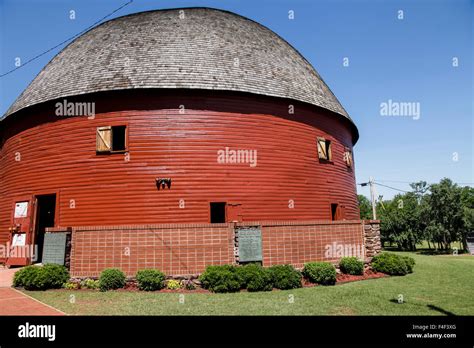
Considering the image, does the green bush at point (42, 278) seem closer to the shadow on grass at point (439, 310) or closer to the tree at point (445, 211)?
the shadow on grass at point (439, 310)

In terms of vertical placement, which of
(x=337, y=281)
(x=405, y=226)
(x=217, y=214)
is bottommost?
(x=337, y=281)

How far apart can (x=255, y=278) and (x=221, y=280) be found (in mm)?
1037

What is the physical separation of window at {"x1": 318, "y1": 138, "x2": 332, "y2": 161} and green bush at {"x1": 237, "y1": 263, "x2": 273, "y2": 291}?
8.15m

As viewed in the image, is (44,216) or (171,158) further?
(44,216)

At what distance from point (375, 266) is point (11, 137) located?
1799 centimetres

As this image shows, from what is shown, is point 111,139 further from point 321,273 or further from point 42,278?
point 321,273

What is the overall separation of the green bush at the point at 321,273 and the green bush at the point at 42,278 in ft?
25.9

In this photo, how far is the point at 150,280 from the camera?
9.94 m

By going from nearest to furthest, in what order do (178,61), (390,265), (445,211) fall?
1. (390,265)
2. (178,61)
3. (445,211)

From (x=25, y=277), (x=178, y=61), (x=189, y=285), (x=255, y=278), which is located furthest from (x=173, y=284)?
(x=178, y=61)

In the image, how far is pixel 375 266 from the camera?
526 inches

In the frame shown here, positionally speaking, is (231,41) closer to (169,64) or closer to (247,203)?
(169,64)

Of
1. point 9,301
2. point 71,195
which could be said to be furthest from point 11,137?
point 9,301

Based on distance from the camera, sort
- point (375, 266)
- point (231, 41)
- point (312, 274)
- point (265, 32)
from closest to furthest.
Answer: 1. point (312, 274)
2. point (375, 266)
3. point (231, 41)
4. point (265, 32)
